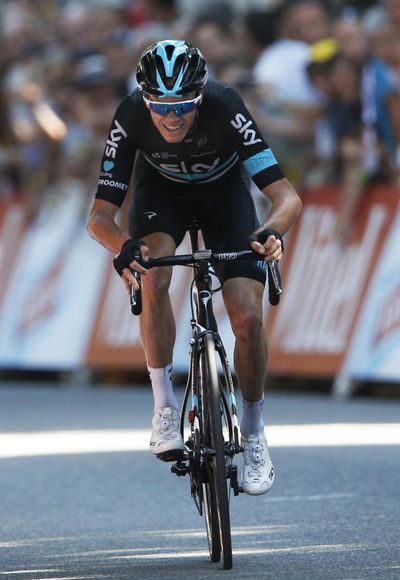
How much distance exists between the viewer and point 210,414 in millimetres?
6609

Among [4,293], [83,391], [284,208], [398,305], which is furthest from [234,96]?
[4,293]

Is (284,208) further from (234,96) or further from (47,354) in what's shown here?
(47,354)

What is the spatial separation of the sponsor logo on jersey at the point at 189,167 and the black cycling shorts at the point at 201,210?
5.6 inches

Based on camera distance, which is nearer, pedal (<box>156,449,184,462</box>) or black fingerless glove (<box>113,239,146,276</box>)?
black fingerless glove (<box>113,239,146,276</box>)

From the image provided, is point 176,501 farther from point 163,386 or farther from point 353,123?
point 353,123

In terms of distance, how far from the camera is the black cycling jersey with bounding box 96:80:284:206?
23.1ft

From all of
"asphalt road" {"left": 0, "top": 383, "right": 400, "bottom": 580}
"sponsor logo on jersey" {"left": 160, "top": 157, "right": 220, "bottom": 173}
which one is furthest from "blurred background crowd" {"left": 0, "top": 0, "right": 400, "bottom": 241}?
"sponsor logo on jersey" {"left": 160, "top": 157, "right": 220, "bottom": 173}

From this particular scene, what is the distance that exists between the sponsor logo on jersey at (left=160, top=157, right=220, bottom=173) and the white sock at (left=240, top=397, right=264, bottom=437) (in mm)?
1033

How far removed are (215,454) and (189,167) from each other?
1383 millimetres

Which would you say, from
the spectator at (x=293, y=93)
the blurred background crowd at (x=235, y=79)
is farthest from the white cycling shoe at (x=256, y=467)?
the spectator at (x=293, y=93)

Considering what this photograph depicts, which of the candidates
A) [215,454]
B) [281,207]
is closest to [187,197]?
[281,207]

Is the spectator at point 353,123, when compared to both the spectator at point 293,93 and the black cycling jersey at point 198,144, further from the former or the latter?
the black cycling jersey at point 198,144

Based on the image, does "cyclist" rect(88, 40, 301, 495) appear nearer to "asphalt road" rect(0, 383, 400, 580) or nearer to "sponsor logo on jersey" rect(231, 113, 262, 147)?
"sponsor logo on jersey" rect(231, 113, 262, 147)

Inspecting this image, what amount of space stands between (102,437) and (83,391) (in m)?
3.38
